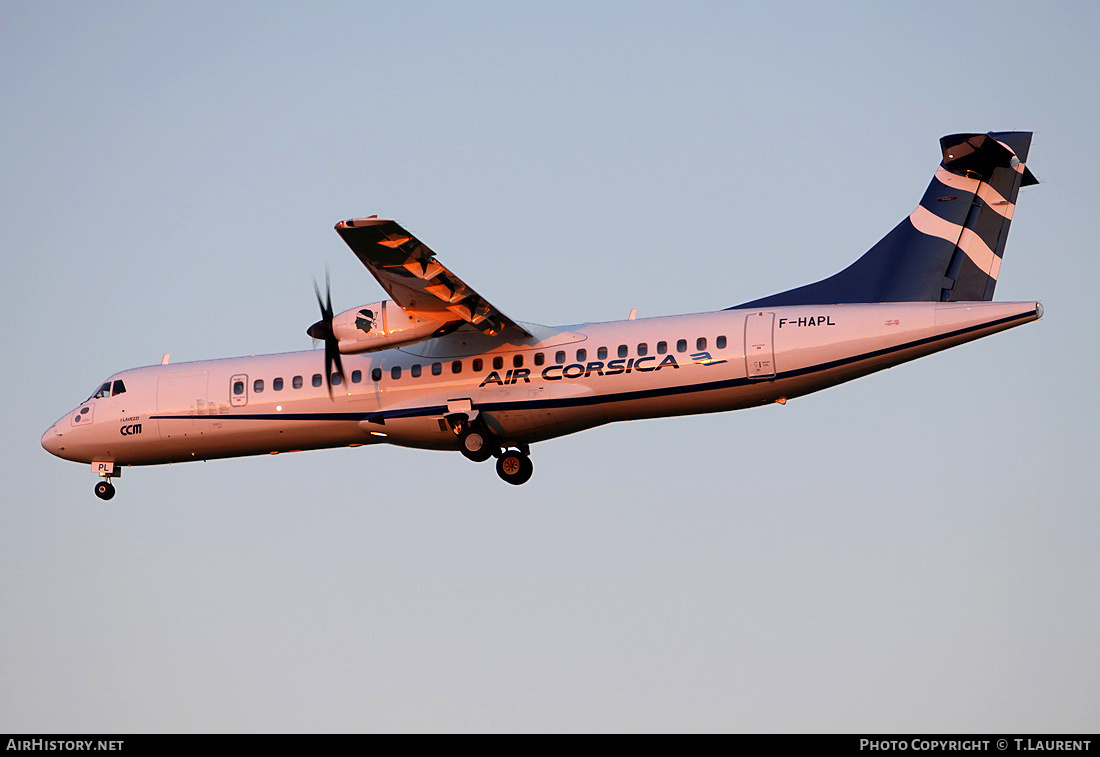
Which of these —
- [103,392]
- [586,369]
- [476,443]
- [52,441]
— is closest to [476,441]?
[476,443]

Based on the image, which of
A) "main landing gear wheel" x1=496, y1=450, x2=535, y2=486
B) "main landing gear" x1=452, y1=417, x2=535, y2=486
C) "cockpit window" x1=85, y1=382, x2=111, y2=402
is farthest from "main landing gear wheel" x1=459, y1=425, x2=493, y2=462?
"cockpit window" x1=85, y1=382, x2=111, y2=402

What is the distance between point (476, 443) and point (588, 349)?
2648 mm

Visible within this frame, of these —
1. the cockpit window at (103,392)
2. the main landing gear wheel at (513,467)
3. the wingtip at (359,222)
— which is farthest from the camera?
the cockpit window at (103,392)

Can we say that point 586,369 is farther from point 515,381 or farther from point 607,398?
point 515,381

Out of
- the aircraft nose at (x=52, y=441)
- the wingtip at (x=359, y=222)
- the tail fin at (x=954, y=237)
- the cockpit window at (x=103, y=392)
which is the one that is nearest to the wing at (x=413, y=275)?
the wingtip at (x=359, y=222)

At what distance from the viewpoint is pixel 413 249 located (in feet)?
73.0

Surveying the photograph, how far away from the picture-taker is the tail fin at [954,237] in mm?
23141

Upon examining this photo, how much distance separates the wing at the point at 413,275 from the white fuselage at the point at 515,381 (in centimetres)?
Answer: 85

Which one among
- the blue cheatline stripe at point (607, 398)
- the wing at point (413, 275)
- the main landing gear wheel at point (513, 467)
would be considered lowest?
the main landing gear wheel at point (513, 467)

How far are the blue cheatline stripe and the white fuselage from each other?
0.02 metres

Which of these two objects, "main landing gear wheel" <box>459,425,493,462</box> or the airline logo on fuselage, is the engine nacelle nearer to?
the airline logo on fuselage

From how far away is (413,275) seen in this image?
902 inches

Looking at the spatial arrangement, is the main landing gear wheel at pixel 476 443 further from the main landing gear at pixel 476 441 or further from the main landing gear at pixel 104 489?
the main landing gear at pixel 104 489
